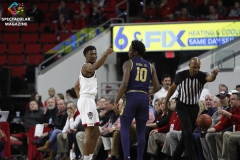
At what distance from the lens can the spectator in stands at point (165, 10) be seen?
79.4 feet

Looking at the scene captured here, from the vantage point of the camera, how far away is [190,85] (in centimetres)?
1217

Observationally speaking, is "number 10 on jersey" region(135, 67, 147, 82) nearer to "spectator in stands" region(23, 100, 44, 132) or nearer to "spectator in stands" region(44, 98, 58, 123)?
"spectator in stands" region(44, 98, 58, 123)

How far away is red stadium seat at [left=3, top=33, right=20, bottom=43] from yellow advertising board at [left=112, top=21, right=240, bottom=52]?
447 cm

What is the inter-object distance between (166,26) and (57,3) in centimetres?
639

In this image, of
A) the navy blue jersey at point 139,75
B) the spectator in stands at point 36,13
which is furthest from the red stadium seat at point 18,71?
the navy blue jersey at point 139,75

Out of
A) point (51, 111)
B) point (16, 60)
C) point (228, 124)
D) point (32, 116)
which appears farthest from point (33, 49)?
point (228, 124)

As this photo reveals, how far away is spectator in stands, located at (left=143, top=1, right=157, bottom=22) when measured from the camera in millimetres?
24422

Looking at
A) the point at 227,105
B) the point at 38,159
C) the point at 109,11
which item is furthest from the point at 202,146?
the point at 109,11

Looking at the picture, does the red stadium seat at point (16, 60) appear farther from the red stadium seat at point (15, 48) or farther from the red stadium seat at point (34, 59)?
the red stadium seat at point (15, 48)

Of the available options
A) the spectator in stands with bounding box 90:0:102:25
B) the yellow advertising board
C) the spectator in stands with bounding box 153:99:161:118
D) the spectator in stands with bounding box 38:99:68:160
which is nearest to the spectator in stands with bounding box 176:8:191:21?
the yellow advertising board

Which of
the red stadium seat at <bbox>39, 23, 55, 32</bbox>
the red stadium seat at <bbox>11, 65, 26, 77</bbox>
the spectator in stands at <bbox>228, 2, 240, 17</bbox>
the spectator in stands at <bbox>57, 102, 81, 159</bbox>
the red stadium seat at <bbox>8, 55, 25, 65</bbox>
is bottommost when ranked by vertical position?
the spectator in stands at <bbox>57, 102, 81, 159</bbox>

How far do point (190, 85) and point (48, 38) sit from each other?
45.2 ft

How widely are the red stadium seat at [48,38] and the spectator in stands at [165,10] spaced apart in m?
3.80

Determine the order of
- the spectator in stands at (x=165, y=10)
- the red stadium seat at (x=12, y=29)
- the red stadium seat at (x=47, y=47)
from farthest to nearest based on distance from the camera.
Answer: the red stadium seat at (x=12, y=29), the red stadium seat at (x=47, y=47), the spectator in stands at (x=165, y=10)
